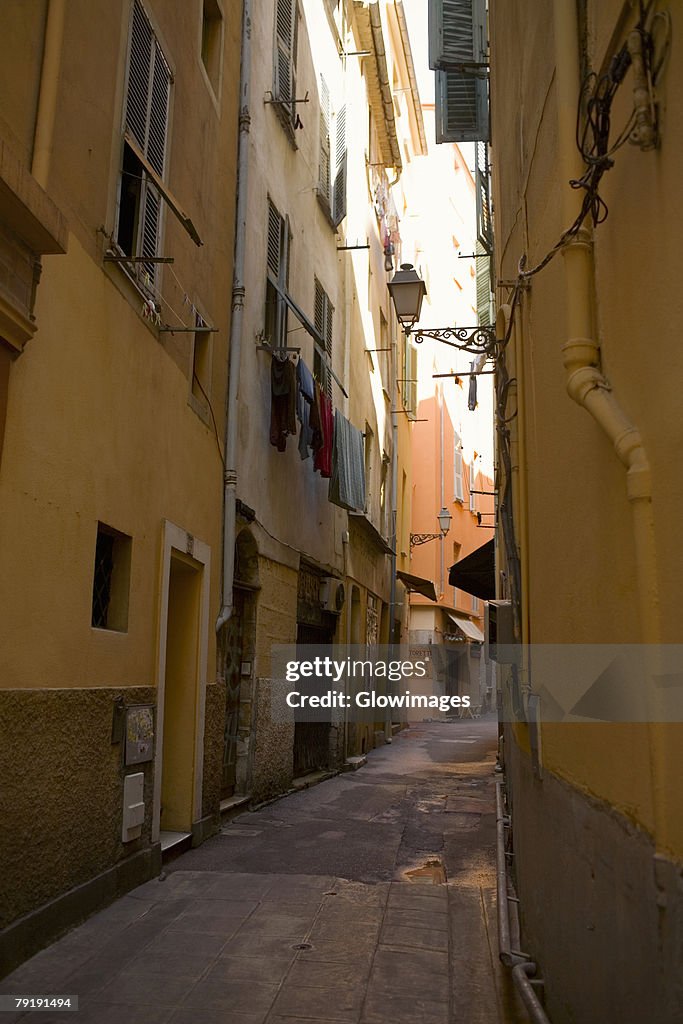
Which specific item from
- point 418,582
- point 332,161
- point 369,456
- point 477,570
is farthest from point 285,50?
point 418,582

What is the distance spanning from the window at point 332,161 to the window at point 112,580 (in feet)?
29.8

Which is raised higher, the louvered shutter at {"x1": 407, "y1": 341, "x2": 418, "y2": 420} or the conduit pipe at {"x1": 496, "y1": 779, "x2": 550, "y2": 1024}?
the louvered shutter at {"x1": 407, "y1": 341, "x2": 418, "y2": 420}

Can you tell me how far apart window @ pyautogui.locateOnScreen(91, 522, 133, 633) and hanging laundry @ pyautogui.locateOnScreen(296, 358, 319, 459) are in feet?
16.2

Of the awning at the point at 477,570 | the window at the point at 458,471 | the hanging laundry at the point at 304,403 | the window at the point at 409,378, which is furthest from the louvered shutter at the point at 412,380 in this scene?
the hanging laundry at the point at 304,403

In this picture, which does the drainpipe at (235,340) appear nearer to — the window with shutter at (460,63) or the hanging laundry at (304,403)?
the hanging laundry at (304,403)

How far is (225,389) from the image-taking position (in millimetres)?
9312

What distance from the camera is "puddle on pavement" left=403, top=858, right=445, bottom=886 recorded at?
23.3ft

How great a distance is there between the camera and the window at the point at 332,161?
14.4 m

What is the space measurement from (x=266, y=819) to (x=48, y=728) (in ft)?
15.9

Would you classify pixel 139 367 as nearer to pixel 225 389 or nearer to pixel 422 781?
pixel 225 389

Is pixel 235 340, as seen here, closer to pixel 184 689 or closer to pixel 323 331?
pixel 184 689

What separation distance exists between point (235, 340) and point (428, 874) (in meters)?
5.39

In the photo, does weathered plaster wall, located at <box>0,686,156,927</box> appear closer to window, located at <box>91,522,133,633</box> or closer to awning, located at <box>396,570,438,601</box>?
window, located at <box>91,522,133,633</box>

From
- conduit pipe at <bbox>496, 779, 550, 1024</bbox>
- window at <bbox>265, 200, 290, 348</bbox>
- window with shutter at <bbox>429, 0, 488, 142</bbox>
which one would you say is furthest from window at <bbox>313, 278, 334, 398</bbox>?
conduit pipe at <bbox>496, 779, 550, 1024</bbox>
